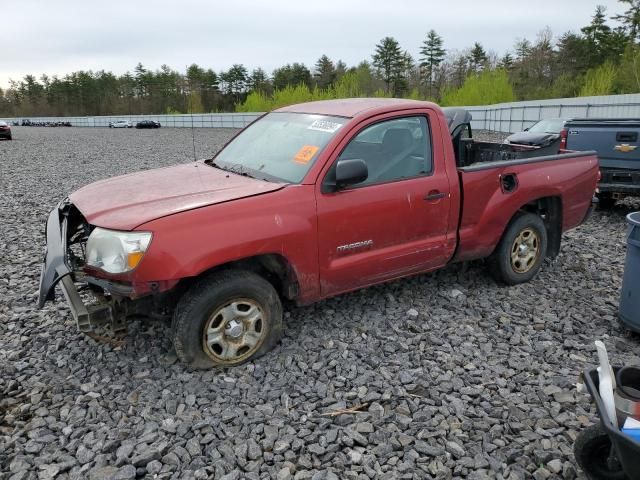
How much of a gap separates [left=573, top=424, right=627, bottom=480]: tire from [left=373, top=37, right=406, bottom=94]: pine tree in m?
62.9

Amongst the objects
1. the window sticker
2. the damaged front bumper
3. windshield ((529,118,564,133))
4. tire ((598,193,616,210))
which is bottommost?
tire ((598,193,616,210))

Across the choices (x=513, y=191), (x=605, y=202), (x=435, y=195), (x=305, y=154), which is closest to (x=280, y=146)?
(x=305, y=154)

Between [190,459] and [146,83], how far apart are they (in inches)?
3661

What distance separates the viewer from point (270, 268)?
3703 mm

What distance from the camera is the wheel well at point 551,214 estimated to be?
5.22m

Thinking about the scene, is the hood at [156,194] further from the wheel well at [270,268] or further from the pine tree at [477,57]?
the pine tree at [477,57]

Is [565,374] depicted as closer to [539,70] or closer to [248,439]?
[248,439]

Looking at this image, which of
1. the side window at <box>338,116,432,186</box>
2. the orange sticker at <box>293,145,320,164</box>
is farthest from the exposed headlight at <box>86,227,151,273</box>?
the side window at <box>338,116,432,186</box>

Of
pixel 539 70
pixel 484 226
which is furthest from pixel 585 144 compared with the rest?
pixel 539 70

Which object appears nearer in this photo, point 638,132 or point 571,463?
point 571,463

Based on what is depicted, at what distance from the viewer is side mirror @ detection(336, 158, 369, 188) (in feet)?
11.8

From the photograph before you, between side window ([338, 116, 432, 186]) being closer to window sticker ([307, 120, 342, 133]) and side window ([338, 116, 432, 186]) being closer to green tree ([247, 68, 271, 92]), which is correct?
window sticker ([307, 120, 342, 133])

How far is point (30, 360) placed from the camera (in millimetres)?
3713

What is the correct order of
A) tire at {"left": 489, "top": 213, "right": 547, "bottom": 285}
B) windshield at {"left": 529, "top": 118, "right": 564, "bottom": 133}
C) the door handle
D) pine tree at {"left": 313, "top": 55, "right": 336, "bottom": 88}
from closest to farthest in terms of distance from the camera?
the door handle
tire at {"left": 489, "top": 213, "right": 547, "bottom": 285}
windshield at {"left": 529, "top": 118, "right": 564, "bottom": 133}
pine tree at {"left": 313, "top": 55, "right": 336, "bottom": 88}
